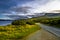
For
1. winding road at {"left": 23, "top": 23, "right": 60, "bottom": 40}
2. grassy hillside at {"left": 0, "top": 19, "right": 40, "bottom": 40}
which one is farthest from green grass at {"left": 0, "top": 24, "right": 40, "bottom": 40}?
winding road at {"left": 23, "top": 23, "right": 60, "bottom": 40}

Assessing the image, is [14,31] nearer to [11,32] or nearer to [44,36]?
[11,32]

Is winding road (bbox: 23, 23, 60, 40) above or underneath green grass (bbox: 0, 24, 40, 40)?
underneath

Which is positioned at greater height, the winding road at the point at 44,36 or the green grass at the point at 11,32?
the green grass at the point at 11,32

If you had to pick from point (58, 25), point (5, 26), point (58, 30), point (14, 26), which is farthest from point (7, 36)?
point (58, 30)

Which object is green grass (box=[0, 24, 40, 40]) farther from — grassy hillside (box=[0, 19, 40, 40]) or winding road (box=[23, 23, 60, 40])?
winding road (box=[23, 23, 60, 40])

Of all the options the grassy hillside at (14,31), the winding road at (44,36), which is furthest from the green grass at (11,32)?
the winding road at (44,36)

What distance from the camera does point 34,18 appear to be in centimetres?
1061

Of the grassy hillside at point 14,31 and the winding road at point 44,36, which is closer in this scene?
the grassy hillside at point 14,31

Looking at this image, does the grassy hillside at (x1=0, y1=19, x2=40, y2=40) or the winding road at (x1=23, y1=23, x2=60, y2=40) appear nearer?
the grassy hillside at (x1=0, y1=19, x2=40, y2=40)

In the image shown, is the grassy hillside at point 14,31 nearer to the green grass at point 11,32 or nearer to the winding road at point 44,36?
the green grass at point 11,32

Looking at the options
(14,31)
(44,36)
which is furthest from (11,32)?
(44,36)

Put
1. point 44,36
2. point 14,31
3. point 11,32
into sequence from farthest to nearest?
point 44,36
point 14,31
point 11,32

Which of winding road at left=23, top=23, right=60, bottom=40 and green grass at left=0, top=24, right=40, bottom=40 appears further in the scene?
winding road at left=23, top=23, right=60, bottom=40

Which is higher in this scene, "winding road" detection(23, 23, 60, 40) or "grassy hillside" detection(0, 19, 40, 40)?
"grassy hillside" detection(0, 19, 40, 40)
